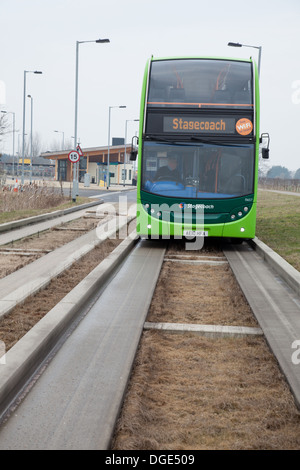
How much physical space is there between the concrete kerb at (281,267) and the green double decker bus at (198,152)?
2.33ft

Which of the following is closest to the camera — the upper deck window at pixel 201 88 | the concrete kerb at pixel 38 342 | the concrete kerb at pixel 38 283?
→ the concrete kerb at pixel 38 342

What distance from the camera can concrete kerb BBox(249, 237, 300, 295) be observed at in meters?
8.79

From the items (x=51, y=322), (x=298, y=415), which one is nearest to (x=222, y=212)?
(x=51, y=322)

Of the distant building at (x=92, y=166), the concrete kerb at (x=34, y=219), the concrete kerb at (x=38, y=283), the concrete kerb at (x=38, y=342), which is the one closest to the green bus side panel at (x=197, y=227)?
the concrete kerb at (x=38, y=283)

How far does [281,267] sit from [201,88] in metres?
4.84

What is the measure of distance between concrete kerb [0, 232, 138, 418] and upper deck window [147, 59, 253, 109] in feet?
18.0

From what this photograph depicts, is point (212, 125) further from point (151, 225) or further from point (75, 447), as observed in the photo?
point (75, 447)

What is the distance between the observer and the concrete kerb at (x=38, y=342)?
4.37 metres

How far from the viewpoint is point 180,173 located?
1286 cm

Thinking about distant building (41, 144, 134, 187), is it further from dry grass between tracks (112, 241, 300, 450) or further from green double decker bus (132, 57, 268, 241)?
dry grass between tracks (112, 241, 300, 450)

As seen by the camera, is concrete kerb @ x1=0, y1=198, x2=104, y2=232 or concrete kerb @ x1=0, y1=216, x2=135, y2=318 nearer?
concrete kerb @ x1=0, y1=216, x2=135, y2=318

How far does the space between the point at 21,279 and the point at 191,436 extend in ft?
18.1

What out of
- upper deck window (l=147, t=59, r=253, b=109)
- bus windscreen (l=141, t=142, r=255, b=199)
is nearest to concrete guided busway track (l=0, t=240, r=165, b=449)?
bus windscreen (l=141, t=142, r=255, b=199)

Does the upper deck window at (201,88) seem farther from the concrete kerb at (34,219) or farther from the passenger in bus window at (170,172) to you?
the concrete kerb at (34,219)
